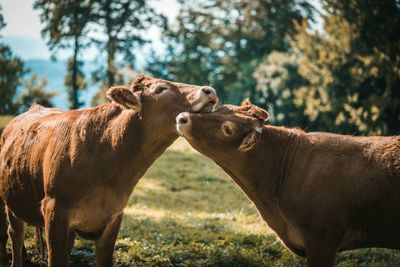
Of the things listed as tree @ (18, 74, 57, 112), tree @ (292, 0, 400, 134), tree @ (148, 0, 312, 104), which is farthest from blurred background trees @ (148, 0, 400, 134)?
tree @ (18, 74, 57, 112)

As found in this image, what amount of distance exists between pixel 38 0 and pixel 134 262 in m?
28.2

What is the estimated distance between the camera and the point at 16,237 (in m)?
6.04

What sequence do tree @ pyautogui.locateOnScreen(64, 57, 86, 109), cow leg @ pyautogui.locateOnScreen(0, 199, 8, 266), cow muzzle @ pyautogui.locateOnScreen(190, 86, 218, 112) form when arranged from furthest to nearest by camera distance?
1. tree @ pyautogui.locateOnScreen(64, 57, 86, 109)
2. cow leg @ pyautogui.locateOnScreen(0, 199, 8, 266)
3. cow muzzle @ pyautogui.locateOnScreen(190, 86, 218, 112)

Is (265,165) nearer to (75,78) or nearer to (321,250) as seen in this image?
(321,250)

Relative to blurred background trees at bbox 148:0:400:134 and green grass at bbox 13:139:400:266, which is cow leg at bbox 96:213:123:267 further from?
blurred background trees at bbox 148:0:400:134

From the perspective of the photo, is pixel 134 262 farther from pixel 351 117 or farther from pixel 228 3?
pixel 228 3

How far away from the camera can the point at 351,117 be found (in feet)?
68.6

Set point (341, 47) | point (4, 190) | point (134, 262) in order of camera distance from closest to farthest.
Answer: point (4, 190), point (134, 262), point (341, 47)

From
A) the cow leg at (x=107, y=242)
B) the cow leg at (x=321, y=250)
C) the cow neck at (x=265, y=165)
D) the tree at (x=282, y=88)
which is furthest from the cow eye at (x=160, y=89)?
the tree at (x=282, y=88)

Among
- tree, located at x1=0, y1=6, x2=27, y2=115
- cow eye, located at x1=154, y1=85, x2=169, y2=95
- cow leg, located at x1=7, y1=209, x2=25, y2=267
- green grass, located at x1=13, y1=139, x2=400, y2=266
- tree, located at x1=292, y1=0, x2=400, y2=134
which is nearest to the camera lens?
cow eye, located at x1=154, y1=85, x2=169, y2=95

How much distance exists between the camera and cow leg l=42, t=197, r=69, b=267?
15.8 ft

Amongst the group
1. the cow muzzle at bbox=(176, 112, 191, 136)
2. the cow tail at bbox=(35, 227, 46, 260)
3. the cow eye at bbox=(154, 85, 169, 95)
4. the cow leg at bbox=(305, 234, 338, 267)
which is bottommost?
the cow tail at bbox=(35, 227, 46, 260)

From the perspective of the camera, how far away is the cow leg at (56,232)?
189 inches

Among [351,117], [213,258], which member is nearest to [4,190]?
[213,258]
